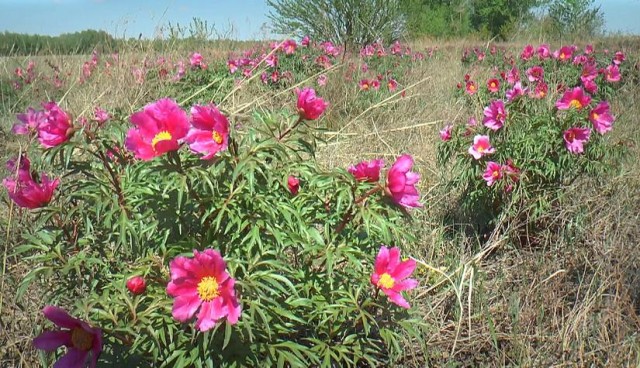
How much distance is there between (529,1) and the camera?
1202 inches

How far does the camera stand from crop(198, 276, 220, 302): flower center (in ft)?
4.24

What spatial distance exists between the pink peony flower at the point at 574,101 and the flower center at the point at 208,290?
218cm

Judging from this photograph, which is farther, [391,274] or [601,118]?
[601,118]

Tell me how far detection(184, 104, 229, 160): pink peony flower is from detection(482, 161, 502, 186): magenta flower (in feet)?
5.62

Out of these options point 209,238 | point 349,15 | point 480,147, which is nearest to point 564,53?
point 480,147

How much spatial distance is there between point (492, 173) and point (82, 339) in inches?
79.0

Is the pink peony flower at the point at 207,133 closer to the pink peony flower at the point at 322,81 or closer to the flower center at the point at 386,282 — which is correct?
the flower center at the point at 386,282

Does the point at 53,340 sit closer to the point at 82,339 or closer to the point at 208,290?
the point at 82,339

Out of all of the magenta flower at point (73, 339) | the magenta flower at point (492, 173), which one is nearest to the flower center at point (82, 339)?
the magenta flower at point (73, 339)

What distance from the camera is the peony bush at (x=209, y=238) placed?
1.38 metres

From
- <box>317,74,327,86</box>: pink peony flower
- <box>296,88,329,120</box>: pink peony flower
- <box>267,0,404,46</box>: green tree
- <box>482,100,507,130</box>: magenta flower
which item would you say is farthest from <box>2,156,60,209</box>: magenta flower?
<box>267,0,404,46</box>: green tree

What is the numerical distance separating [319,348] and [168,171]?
67cm

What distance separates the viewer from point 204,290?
1293 millimetres

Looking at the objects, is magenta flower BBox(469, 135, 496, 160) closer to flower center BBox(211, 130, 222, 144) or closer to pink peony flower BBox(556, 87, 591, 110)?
pink peony flower BBox(556, 87, 591, 110)
